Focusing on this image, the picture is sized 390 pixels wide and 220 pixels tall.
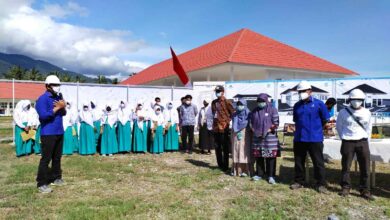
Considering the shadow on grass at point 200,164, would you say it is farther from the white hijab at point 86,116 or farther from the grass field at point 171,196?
the white hijab at point 86,116

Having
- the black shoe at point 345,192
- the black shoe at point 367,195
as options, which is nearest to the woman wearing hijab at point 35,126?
the black shoe at point 345,192

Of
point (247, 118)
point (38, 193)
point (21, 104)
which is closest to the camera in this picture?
point (38, 193)

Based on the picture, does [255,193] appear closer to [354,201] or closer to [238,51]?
[354,201]

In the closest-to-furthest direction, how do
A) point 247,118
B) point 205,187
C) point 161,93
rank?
point 205,187, point 247,118, point 161,93

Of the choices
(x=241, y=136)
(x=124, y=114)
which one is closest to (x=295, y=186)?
(x=241, y=136)

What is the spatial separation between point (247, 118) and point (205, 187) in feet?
5.26

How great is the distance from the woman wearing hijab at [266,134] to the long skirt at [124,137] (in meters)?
4.42

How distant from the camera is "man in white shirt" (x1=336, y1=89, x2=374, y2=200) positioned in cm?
512

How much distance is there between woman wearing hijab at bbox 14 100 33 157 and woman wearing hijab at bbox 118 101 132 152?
249cm

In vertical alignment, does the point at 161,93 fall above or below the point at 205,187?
above

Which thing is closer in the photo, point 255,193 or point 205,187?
point 255,193

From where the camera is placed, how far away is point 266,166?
20.7 ft

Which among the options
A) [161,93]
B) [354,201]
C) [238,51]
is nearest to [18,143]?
[161,93]

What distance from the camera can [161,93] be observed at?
13.1m
